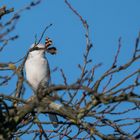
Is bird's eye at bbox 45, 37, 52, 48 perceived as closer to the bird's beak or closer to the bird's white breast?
the bird's beak

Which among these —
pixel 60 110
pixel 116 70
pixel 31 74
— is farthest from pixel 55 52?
pixel 31 74

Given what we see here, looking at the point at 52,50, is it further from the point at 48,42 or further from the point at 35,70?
the point at 35,70

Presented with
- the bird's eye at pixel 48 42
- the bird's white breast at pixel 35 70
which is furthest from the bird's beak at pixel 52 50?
the bird's white breast at pixel 35 70

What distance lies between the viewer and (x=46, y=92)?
9.37ft

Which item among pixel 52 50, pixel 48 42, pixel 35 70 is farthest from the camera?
pixel 35 70

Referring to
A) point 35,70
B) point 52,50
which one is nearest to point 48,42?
point 52,50

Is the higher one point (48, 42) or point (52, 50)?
point (48, 42)

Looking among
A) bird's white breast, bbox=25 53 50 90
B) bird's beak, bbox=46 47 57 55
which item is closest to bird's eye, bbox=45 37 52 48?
bird's beak, bbox=46 47 57 55

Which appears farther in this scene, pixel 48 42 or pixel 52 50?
pixel 48 42

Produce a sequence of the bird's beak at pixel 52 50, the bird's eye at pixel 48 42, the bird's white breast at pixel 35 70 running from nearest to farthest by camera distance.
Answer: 1. the bird's beak at pixel 52 50
2. the bird's eye at pixel 48 42
3. the bird's white breast at pixel 35 70

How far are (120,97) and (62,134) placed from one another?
1.39m

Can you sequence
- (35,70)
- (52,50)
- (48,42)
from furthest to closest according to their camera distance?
(35,70)
(48,42)
(52,50)

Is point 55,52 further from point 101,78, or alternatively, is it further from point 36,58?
point 36,58

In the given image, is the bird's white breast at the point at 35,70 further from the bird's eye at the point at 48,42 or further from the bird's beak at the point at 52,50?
the bird's beak at the point at 52,50
